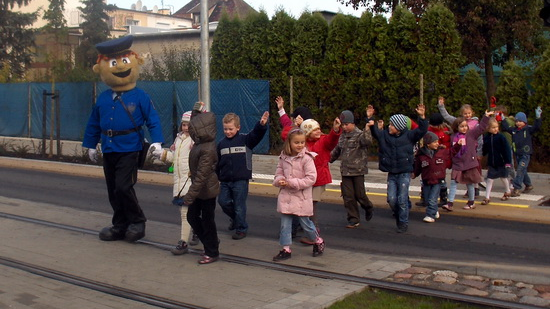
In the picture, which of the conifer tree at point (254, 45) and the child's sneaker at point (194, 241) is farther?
the conifer tree at point (254, 45)

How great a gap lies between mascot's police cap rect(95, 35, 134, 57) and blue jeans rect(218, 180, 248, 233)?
2.00m

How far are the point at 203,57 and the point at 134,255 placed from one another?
754cm

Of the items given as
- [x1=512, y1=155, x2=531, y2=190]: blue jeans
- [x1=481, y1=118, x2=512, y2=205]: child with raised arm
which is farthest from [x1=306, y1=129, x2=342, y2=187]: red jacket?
[x1=512, y1=155, x2=531, y2=190]: blue jeans

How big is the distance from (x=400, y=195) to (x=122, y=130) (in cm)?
356

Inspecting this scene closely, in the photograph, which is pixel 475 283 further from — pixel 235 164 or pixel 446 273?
pixel 235 164

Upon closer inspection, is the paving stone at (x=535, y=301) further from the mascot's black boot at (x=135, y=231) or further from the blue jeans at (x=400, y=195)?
the mascot's black boot at (x=135, y=231)

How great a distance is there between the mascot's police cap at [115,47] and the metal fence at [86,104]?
32.6 feet

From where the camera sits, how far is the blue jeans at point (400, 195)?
8.96 meters

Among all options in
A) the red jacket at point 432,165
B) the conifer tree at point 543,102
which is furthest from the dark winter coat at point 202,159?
the conifer tree at point 543,102

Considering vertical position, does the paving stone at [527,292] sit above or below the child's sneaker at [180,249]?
below

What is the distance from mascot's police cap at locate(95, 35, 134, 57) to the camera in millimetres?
8359

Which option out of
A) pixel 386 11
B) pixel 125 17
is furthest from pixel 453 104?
pixel 125 17

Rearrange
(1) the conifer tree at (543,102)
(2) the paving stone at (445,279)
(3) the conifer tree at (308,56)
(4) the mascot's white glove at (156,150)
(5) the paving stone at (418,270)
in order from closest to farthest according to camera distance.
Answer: (2) the paving stone at (445,279) < (5) the paving stone at (418,270) < (4) the mascot's white glove at (156,150) < (1) the conifer tree at (543,102) < (3) the conifer tree at (308,56)

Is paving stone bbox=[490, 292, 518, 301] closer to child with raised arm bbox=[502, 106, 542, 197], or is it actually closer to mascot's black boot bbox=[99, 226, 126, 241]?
mascot's black boot bbox=[99, 226, 126, 241]
